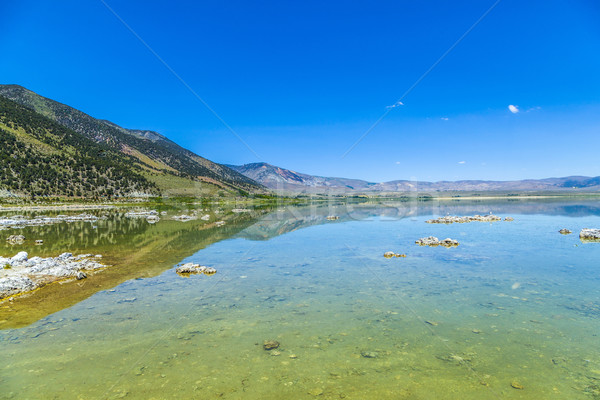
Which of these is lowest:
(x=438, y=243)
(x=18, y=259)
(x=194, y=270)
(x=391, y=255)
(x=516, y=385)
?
(x=516, y=385)

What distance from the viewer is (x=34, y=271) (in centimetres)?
1598

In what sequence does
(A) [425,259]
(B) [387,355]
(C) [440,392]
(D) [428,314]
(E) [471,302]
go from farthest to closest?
(A) [425,259]
(E) [471,302]
(D) [428,314]
(B) [387,355]
(C) [440,392]

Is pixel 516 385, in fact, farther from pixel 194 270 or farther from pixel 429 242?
pixel 429 242

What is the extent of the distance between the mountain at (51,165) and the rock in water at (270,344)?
110775 millimetres

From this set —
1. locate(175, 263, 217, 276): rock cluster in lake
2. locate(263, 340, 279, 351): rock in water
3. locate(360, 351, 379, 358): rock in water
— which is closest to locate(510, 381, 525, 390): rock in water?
locate(360, 351, 379, 358): rock in water

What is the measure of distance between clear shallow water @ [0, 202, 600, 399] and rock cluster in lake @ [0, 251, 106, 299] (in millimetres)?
1483

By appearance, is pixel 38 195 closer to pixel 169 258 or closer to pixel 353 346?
pixel 169 258

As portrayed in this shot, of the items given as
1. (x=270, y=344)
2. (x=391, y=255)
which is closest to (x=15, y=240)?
(x=270, y=344)

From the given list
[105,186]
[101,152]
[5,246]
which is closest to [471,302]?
[5,246]

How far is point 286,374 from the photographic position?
747cm

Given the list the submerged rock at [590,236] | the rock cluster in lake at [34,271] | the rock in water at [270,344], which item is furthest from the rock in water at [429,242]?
the rock cluster in lake at [34,271]

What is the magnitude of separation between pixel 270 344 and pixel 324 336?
1701 mm

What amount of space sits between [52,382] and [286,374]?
551 cm

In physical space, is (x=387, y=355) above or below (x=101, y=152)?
below
